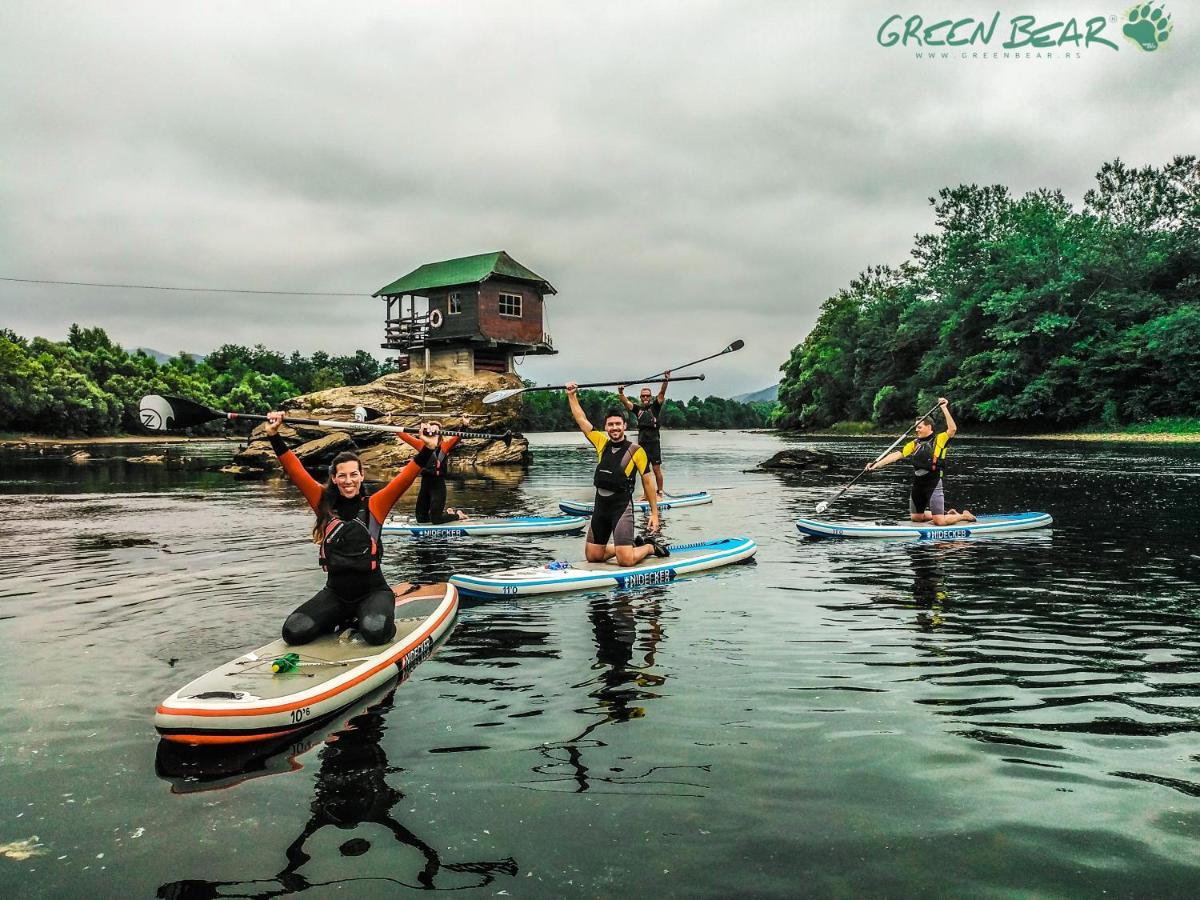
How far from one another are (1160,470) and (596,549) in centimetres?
2683

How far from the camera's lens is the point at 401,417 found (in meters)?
40.2

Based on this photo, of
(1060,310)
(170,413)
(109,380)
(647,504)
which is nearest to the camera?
(170,413)

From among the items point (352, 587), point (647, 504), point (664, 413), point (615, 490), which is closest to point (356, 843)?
point (352, 587)

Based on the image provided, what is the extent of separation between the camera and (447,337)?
4906cm

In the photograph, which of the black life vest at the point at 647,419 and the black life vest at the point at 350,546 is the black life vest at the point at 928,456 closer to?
the black life vest at the point at 647,419

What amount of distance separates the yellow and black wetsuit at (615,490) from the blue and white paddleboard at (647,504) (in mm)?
7774

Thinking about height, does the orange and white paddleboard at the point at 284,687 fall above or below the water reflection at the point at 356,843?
above

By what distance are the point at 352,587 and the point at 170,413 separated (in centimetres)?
465

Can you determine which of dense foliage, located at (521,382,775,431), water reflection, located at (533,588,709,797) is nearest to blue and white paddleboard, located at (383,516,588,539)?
water reflection, located at (533,588,709,797)

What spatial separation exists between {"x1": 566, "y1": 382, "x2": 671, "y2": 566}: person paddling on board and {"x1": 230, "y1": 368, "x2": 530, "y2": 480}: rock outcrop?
29.0 meters

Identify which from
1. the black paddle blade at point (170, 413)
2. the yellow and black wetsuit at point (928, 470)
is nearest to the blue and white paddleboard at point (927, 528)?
the yellow and black wetsuit at point (928, 470)

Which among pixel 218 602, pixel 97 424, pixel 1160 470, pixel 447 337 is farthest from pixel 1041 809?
pixel 97 424

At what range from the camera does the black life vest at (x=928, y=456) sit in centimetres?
1515

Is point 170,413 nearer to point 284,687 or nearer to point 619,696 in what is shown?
point 284,687
